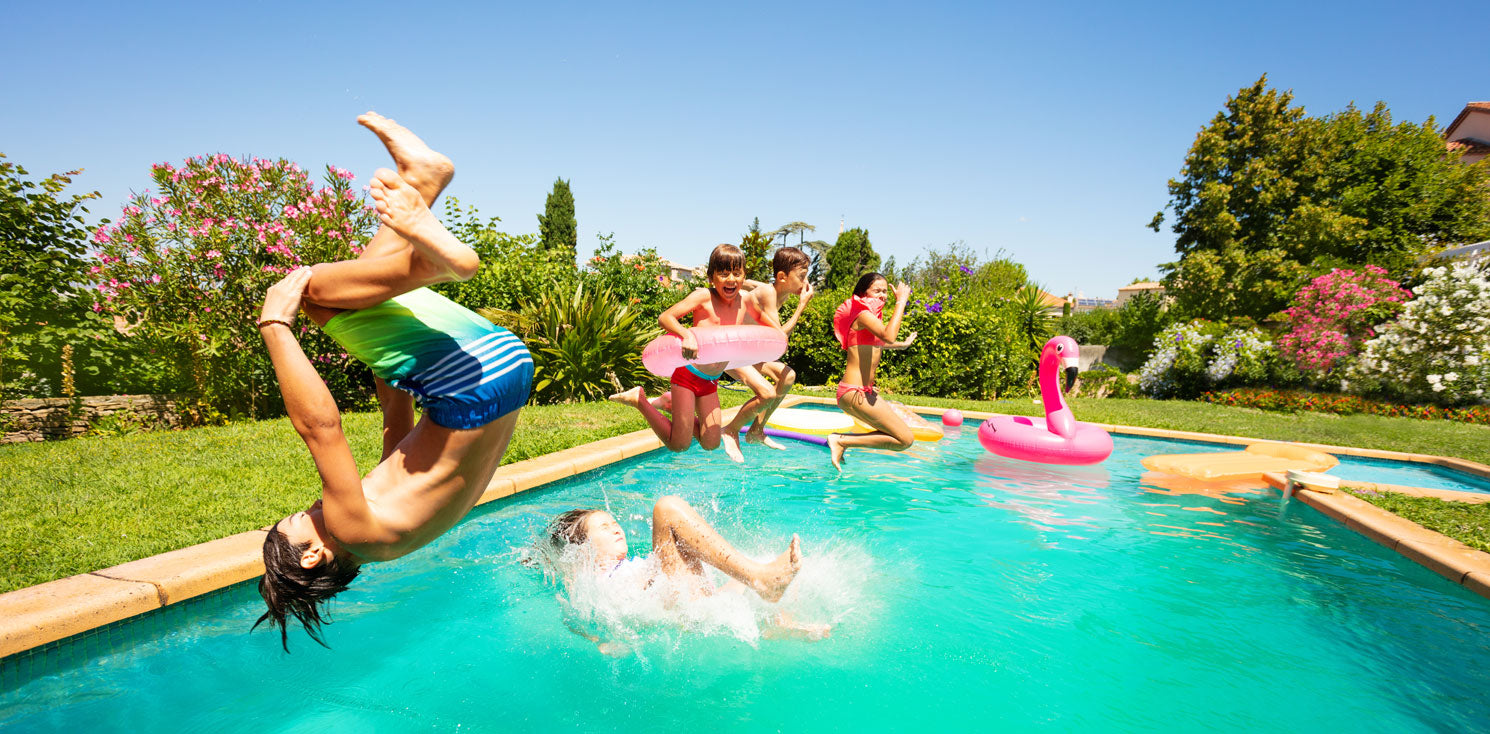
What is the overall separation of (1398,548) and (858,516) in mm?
4233

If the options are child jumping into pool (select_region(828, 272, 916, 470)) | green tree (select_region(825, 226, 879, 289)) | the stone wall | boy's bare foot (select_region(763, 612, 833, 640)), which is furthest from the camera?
green tree (select_region(825, 226, 879, 289))

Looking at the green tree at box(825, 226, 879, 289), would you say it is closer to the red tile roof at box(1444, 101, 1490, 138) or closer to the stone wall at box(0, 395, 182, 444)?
the red tile roof at box(1444, 101, 1490, 138)

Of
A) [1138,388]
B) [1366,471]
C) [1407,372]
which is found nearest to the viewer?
[1366,471]

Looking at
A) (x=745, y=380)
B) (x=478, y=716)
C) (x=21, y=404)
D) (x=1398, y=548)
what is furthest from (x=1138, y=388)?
(x=21, y=404)

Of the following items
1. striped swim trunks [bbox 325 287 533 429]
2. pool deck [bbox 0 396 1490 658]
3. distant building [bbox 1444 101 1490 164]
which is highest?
distant building [bbox 1444 101 1490 164]

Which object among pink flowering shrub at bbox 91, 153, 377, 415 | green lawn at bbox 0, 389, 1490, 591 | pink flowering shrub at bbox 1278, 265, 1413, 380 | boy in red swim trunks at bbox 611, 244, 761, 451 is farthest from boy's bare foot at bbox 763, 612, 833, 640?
pink flowering shrub at bbox 1278, 265, 1413, 380

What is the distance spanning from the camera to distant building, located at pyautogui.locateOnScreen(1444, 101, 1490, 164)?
26.3 m

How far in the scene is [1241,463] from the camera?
8531 mm

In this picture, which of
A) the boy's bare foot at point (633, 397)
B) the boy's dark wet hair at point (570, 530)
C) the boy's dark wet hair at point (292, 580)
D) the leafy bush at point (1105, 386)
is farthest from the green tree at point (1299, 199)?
the boy's dark wet hair at point (292, 580)

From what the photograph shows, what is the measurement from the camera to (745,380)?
237 inches

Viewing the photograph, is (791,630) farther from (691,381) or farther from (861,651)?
(691,381)

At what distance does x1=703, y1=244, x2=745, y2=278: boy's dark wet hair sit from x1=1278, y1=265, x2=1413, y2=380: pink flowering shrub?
1666cm

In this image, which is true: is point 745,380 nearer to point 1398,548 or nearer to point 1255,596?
point 1255,596

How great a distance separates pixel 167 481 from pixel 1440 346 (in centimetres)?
2086
